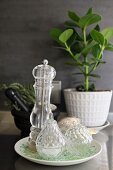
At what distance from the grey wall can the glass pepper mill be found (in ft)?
1.31

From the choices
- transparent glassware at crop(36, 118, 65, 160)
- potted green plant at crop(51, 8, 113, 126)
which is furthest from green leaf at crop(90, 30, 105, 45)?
transparent glassware at crop(36, 118, 65, 160)

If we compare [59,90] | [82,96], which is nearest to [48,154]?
[82,96]

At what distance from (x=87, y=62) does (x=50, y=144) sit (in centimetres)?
44

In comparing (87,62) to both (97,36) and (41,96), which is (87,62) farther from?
(41,96)

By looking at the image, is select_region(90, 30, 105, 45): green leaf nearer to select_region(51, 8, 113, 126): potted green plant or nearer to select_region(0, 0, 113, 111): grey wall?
select_region(51, 8, 113, 126): potted green plant

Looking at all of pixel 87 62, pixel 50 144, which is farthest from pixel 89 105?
pixel 50 144

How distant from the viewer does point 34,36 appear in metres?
1.12

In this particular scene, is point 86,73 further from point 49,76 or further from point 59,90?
point 49,76

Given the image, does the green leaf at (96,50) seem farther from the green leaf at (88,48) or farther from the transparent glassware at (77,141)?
the transparent glassware at (77,141)

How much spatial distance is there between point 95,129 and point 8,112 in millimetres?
383

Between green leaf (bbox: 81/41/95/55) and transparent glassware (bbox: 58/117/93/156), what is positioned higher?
green leaf (bbox: 81/41/95/55)

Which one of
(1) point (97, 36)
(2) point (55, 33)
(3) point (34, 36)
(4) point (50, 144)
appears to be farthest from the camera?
(3) point (34, 36)

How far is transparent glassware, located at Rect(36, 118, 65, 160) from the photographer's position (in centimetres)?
61

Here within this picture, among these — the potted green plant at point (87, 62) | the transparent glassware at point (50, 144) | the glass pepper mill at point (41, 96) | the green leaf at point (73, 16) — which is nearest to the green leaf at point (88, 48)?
the potted green plant at point (87, 62)
